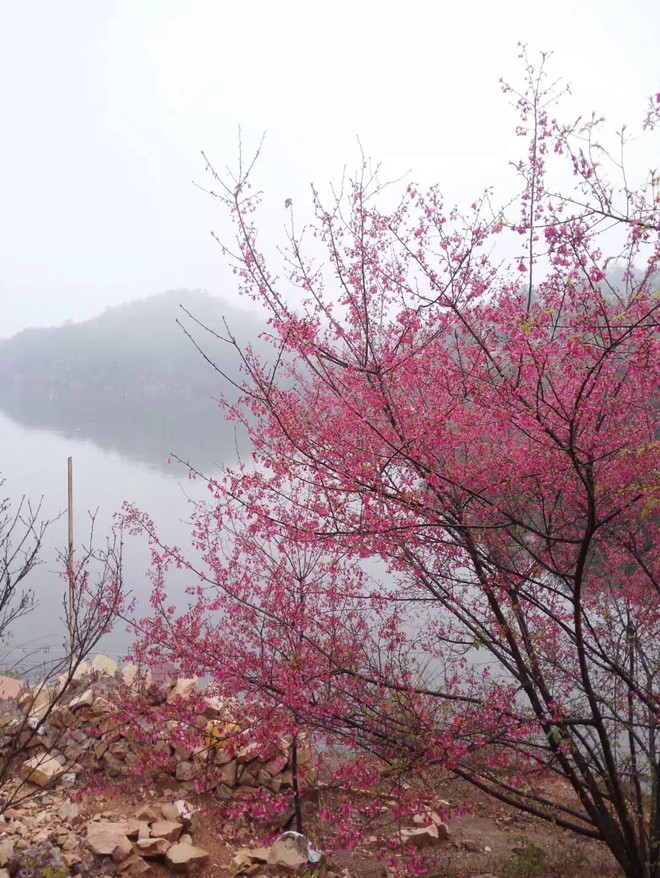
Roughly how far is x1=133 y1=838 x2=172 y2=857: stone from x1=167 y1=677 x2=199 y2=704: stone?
4.36ft

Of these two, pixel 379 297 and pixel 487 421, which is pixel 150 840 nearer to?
pixel 487 421

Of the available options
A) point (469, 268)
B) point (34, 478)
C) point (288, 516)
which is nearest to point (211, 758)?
point (288, 516)

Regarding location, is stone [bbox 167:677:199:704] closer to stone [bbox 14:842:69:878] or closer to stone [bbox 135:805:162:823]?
stone [bbox 135:805:162:823]

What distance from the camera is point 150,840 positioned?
4.78m

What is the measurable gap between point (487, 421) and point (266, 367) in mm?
1351

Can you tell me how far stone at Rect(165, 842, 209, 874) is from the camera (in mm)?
4680

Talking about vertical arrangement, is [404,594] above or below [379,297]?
below

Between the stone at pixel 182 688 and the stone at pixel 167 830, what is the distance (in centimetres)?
113

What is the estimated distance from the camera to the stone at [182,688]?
6.06m

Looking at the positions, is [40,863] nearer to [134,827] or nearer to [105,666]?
[134,827]

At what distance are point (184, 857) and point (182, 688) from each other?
5.64 feet

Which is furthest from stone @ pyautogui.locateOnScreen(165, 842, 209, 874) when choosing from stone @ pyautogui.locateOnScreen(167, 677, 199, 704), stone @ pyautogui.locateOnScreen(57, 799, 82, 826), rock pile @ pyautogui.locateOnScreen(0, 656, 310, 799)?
stone @ pyautogui.locateOnScreen(167, 677, 199, 704)

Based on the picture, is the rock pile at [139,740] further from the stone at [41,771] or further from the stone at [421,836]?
the stone at [421,836]

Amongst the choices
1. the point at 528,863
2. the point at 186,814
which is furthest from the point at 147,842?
the point at 528,863
